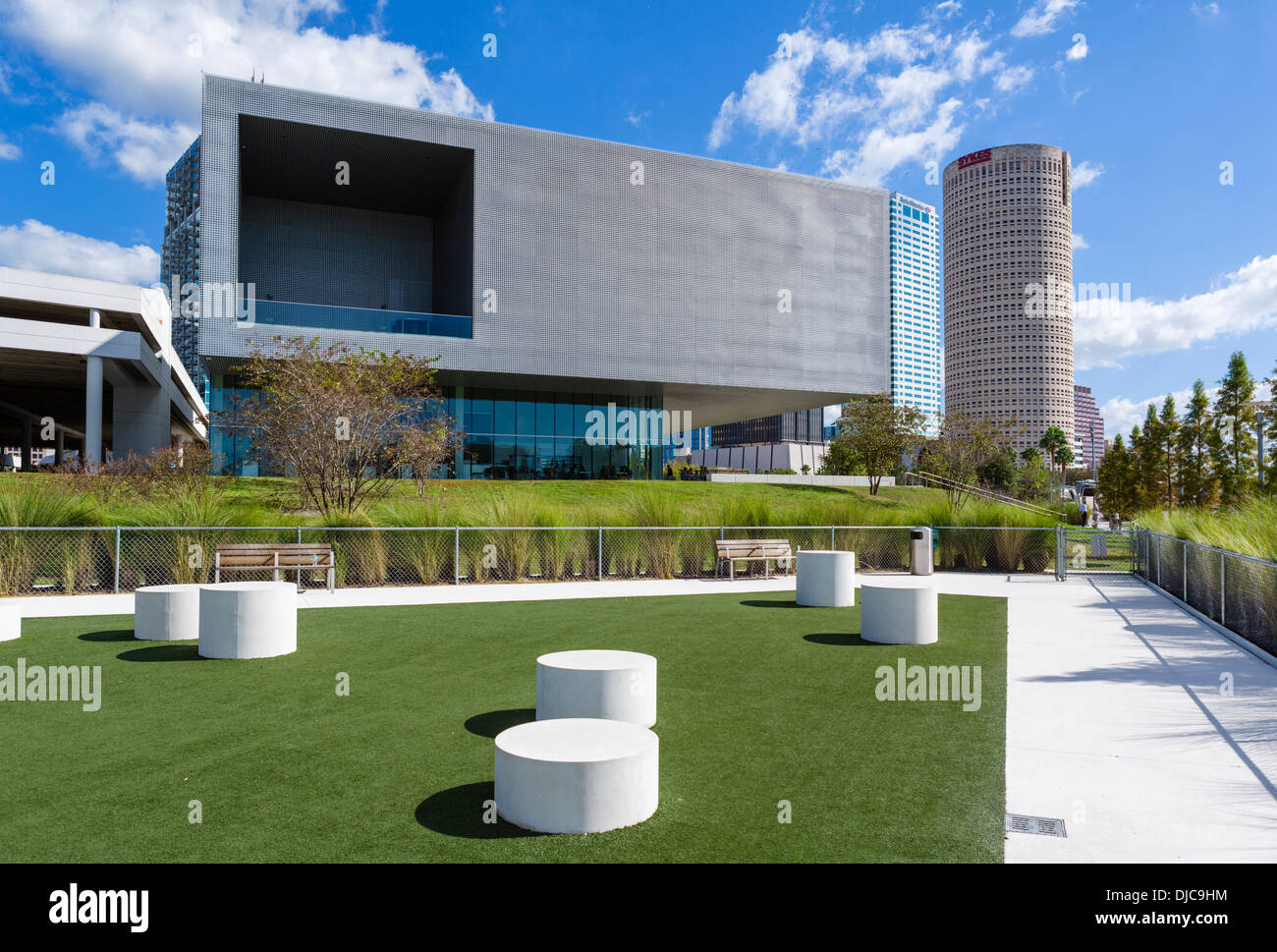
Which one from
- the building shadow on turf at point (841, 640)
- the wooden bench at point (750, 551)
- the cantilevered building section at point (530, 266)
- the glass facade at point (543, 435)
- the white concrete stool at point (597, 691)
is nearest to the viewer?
the white concrete stool at point (597, 691)

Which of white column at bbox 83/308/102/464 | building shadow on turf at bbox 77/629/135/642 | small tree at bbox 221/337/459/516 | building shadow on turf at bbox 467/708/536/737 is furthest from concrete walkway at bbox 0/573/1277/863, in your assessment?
white column at bbox 83/308/102/464

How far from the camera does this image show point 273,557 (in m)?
13.1

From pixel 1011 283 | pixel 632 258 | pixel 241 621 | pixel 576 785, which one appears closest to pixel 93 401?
pixel 632 258

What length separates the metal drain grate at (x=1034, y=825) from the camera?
13.3 ft

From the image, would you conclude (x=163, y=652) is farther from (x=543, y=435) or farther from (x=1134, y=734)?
(x=543, y=435)

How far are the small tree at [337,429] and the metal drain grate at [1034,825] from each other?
15630 mm

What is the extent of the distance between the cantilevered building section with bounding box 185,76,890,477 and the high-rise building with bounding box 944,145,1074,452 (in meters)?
117

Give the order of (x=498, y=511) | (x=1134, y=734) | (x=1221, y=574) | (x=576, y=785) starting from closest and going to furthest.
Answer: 1. (x=576, y=785)
2. (x=1134, y=734)
3. (x=1221, y=574)
4. (x=498, y=511)

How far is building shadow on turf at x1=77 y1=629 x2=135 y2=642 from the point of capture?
917 centimetres

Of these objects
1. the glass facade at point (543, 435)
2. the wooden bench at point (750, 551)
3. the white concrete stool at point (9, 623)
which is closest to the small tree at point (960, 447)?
the glass facade at point (543, 435)

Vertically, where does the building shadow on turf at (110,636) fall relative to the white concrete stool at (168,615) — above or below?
below

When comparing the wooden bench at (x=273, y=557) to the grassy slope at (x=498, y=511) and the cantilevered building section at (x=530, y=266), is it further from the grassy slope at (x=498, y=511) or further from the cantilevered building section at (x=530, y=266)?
the cantilevered building section at (x=530, y=266)

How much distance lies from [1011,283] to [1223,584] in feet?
514
